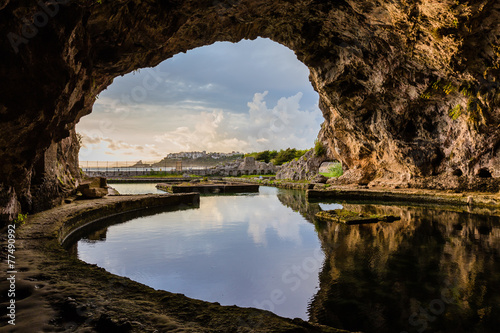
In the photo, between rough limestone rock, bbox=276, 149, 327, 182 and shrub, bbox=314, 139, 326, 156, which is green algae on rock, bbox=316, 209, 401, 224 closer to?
rough limestone rock, bbox=276, 149, 327, 182

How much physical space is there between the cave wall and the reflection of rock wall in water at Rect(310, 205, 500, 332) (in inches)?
282

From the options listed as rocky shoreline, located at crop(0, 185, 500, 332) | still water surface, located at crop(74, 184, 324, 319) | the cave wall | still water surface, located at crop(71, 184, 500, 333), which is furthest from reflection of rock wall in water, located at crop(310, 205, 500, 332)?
the cave wall

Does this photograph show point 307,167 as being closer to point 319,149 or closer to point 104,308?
point 319,149

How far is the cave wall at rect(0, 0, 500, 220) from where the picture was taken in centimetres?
670

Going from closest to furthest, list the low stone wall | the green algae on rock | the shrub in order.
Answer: the low stone wall
the green algae on rock
the shrub

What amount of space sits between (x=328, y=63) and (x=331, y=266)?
17.8 meters

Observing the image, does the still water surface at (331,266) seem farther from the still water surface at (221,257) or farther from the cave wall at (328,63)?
the cave wall at (328,63)

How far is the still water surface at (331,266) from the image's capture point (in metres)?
4.89

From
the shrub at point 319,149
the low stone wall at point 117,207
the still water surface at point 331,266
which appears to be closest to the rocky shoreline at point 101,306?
the still water surface at point 331,266

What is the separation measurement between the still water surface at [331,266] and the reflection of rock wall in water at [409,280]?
20mm

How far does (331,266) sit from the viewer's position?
7.14 meters

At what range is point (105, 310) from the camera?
137 inches

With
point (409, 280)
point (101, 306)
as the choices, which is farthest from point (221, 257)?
point (101, 306)

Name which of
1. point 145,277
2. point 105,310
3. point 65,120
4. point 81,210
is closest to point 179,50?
point 65,120
